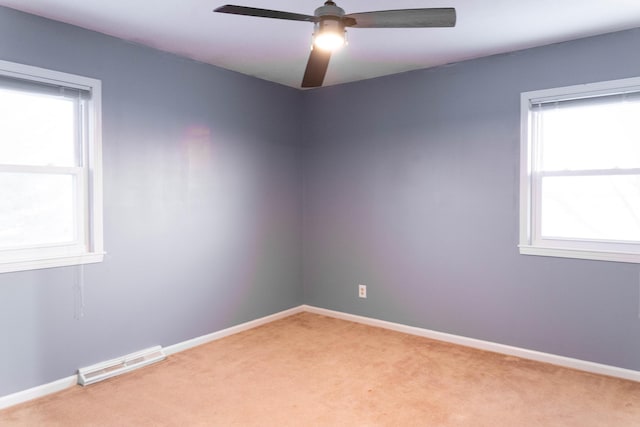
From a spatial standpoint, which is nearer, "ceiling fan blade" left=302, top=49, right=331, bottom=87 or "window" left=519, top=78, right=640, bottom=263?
"ceiling fan blade" left=302, top=49, right=331, bottom=87

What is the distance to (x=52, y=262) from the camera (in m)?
2.82

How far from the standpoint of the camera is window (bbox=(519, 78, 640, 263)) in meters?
3.05

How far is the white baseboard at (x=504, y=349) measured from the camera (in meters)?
3.04

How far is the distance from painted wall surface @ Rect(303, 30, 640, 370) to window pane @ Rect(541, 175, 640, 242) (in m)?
0.23

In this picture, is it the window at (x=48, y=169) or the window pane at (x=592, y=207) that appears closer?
the window at (x=48, y=169)

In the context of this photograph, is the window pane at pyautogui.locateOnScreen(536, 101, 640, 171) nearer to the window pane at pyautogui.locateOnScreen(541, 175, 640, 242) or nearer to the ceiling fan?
the window pane at pyautogui.locateOnScreen(541, 175, 640, 242)

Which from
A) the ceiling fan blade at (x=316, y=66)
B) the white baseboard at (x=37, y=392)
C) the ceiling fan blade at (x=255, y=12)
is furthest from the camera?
the white baseboard at (x=37, y=392)

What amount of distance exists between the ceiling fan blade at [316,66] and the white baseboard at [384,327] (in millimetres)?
2320

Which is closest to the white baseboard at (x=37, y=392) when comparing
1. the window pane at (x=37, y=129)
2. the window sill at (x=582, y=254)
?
the window pane at (x=37, y=129)

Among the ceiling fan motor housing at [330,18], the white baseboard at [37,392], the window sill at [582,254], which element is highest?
the ceiling fan motor housing at [330,18]

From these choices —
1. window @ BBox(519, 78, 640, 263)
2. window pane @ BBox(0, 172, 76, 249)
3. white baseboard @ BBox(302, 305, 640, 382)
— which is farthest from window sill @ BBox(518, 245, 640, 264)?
window pane @ BBox(0, 172, 76, 249)

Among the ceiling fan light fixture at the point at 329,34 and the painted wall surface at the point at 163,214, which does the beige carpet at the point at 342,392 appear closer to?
the painted wall surface at the point at 163,214

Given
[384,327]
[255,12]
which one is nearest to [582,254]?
[384,327]

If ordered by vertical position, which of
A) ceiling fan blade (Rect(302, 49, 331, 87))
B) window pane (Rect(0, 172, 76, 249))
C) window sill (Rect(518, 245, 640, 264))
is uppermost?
ceiling fan blade (Rect(302, 49, 331, 87))
